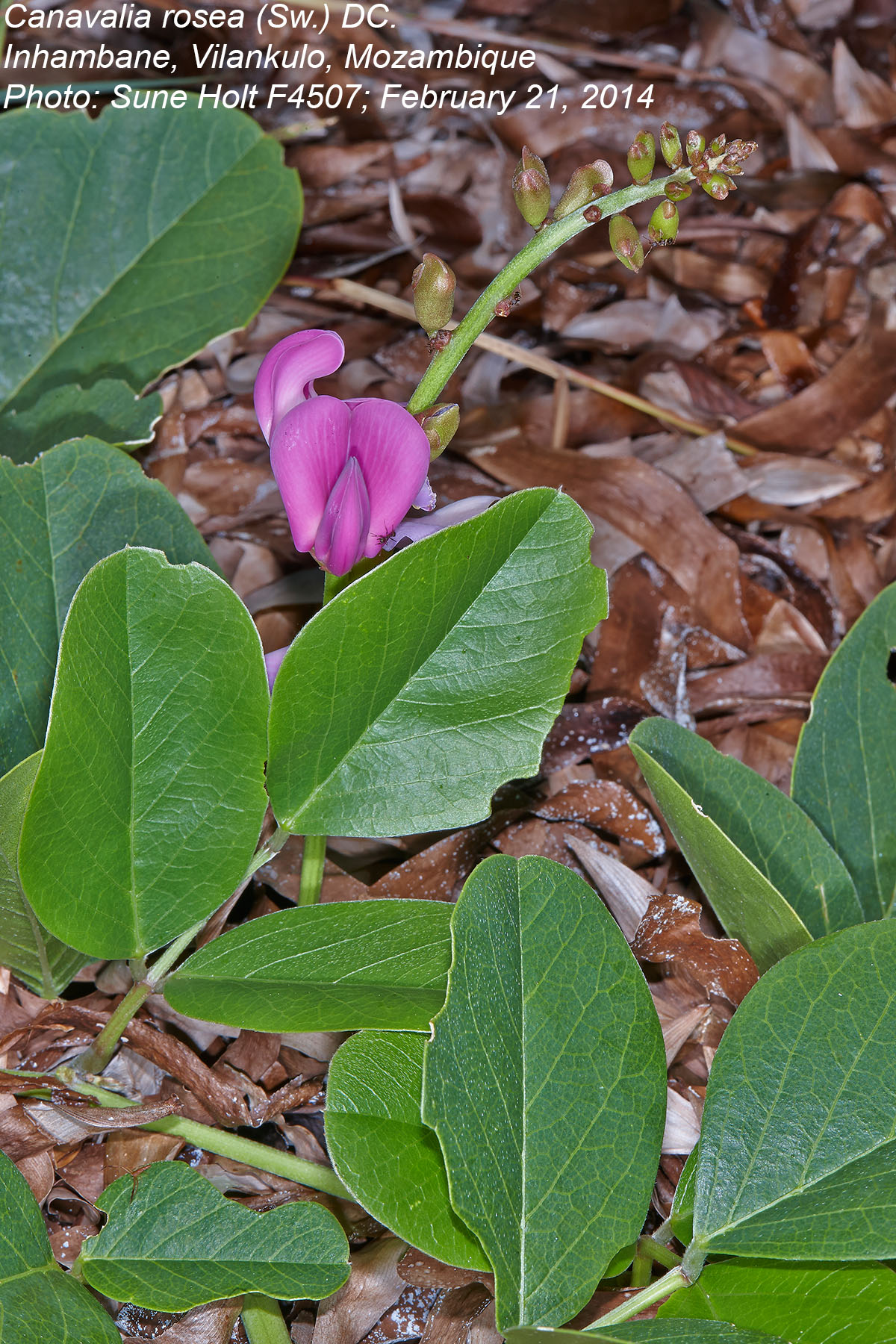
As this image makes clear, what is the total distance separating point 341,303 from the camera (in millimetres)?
2016

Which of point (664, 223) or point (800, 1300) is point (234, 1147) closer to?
point (800, 1300)

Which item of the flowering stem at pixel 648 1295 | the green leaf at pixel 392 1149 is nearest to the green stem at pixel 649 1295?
the flowering stem at pixel 648 1295

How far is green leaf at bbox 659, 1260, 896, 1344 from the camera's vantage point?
86cm

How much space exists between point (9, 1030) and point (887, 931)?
0.86 m

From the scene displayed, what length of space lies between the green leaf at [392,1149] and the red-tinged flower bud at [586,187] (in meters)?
0.74

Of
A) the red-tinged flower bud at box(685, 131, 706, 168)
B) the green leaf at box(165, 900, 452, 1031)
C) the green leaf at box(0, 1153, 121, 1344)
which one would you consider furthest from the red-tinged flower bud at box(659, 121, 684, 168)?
the green leaf at box(0, 1153, 121, 1344)

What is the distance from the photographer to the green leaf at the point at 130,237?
154cm

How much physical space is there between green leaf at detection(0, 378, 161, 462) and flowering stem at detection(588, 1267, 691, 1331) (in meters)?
1.07

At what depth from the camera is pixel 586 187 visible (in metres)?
0.99

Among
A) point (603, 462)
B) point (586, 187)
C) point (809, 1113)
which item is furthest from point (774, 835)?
point (603, 462)

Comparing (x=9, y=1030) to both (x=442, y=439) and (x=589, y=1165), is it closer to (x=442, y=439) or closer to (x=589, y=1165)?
(x=589, y=1165)

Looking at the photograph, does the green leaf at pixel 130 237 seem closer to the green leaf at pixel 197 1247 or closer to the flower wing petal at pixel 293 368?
the flower wing petal at pixel 293 368

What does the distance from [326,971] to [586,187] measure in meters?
0.71

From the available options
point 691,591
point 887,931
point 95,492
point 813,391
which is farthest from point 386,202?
point 887,931
